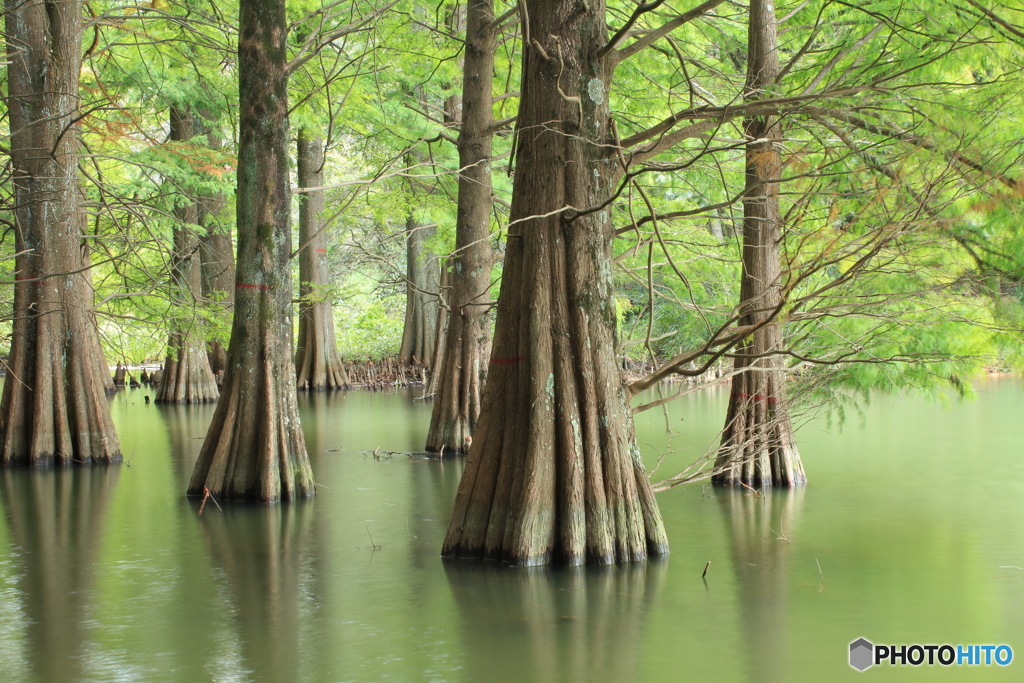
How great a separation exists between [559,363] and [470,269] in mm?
5367

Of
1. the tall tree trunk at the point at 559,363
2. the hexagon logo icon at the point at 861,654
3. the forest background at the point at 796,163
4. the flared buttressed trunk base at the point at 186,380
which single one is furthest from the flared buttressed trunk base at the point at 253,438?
the flared buttressed trunk base at the point at 186,380

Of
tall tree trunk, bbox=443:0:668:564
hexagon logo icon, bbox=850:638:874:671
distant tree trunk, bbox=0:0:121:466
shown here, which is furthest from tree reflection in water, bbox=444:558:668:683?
distant tree trunk, bbox=0:0:121:466

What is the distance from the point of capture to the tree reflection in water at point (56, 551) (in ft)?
15.0

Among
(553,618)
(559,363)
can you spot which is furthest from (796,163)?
(553,618)

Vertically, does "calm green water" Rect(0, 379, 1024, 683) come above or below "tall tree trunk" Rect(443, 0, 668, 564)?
below

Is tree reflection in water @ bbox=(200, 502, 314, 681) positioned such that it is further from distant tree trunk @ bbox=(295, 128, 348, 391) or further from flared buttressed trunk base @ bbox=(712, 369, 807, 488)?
distant tree trunk @ bbox=(295, 128, 348, 391)

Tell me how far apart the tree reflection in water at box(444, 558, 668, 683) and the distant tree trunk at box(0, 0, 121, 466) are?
245 inches

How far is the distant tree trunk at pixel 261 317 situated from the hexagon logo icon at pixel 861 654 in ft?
16.6

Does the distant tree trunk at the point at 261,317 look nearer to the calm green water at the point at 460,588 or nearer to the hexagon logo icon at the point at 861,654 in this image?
the calm green water at the point at 460,588

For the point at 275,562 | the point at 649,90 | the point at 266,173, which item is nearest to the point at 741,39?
the point at 649,90

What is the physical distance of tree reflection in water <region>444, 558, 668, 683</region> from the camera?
4.32m

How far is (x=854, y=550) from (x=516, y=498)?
256 centimetres

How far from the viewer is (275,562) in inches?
248
